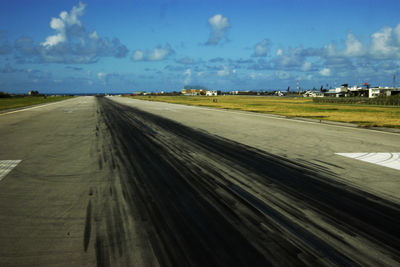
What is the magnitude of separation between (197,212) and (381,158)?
6.22 m

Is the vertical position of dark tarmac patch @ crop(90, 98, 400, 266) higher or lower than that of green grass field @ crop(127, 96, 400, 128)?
lower

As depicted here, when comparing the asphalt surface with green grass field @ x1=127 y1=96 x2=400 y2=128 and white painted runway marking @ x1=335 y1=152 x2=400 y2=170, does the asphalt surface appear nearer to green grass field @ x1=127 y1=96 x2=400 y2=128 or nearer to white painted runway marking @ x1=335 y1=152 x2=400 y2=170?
white painted runway marking @ x1=335 y1=152 x2=400 y2=170

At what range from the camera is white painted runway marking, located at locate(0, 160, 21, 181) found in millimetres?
6496

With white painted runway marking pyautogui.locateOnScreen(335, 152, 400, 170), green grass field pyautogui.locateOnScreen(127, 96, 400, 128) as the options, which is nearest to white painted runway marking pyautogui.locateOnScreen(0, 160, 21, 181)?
white painted runway marking pyautogui.locateOnScreen(335, 152, 400, 170)

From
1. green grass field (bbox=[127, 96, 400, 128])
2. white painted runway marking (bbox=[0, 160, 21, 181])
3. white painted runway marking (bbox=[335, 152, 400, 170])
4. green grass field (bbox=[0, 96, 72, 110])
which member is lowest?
white painted runway marking (bbox=[335, 152, 400, 170])

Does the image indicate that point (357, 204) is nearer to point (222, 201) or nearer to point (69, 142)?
point (222, 201)

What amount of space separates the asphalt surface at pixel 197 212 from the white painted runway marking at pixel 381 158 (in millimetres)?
575

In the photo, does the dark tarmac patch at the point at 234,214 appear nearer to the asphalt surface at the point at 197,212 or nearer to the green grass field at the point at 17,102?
the asphalt surface at the point at 197,212

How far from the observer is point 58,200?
15.5 ft

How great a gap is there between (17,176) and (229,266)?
5499 millimetres

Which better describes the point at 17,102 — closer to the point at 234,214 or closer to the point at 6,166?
the point at 6,166

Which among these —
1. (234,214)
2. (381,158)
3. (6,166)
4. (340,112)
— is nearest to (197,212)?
(234,214)

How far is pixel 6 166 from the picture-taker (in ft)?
23.6

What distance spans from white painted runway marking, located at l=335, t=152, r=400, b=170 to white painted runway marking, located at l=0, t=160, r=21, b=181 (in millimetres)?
8819
